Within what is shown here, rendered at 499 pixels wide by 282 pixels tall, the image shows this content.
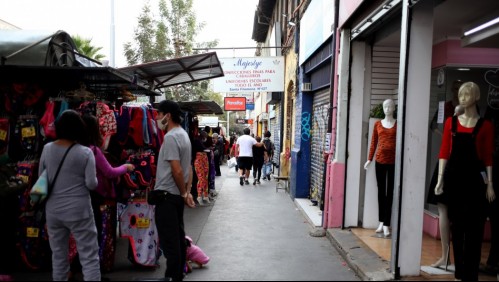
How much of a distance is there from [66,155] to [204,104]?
284 inches

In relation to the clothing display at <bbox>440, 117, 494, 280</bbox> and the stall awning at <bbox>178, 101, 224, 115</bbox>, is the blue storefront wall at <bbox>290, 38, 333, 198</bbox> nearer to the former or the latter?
the stall awning at <bbox>178, 101, 224, 115</bbox>

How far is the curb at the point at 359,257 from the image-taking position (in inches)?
190

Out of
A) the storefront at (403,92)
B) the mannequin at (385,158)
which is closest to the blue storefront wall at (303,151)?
the storefront at (403,92)

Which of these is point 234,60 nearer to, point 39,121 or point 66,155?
point 39,121

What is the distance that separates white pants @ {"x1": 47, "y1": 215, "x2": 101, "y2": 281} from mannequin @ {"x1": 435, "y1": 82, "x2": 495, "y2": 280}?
11.4 ft

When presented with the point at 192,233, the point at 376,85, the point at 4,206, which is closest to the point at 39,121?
the point at 4,206

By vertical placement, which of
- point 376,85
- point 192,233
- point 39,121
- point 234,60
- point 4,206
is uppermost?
point 234,60

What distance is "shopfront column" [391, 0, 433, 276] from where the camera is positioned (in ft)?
15.2

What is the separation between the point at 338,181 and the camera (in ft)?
23.5

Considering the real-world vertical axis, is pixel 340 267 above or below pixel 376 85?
below

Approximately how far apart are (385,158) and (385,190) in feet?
1.70

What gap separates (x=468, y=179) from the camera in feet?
14.2

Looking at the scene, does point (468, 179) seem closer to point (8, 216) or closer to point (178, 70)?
point (8, 216)

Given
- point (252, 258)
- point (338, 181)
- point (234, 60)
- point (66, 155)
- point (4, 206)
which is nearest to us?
point (66, 155)
